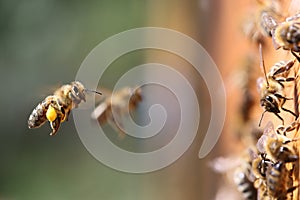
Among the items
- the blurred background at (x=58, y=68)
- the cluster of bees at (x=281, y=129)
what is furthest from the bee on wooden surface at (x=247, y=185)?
the blurred background at (x=58, y=68)

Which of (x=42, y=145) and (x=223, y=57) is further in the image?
(x=42, y=145)

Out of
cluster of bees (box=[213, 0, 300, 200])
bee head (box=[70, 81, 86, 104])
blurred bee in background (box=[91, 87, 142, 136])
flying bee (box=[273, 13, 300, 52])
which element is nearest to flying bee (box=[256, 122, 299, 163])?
cluster of bees (box=[213, 0, 300, 200])

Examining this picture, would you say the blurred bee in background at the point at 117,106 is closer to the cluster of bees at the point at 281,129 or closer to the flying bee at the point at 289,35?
the cluster of bees at the point at 281,129

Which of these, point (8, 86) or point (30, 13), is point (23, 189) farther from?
point (30, 13)

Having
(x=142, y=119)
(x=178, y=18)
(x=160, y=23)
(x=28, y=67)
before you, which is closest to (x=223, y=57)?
(x=142, y=119)

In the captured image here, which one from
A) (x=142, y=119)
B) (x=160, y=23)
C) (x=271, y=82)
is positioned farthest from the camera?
(x=160, y=23)

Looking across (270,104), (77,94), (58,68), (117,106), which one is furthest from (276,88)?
(58,68)

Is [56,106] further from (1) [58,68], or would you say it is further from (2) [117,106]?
(1) [58,68]
